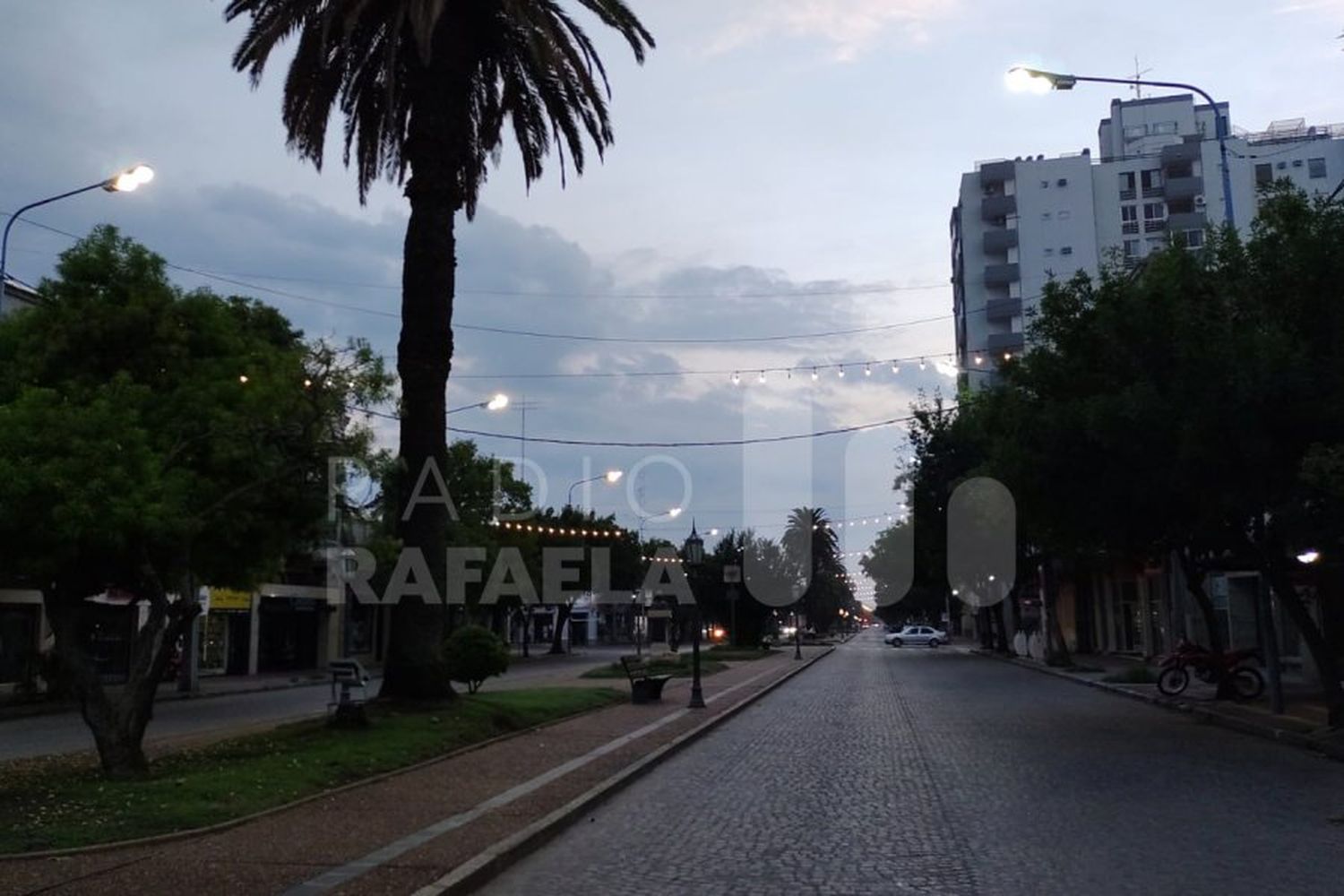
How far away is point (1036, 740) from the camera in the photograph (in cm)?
1783

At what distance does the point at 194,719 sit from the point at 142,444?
15153 mm

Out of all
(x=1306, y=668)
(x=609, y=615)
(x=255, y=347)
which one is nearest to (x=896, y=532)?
(x=1306, y=668)

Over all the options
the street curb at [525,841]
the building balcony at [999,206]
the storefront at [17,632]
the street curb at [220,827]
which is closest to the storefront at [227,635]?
the storefront at [17,632]

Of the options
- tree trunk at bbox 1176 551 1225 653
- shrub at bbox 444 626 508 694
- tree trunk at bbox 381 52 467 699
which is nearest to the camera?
tree trunk at bbox 381 52 467 699

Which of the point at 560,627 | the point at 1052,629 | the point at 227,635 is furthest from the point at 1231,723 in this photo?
the point at 560,627

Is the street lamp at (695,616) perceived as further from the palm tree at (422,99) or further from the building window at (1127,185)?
the building window at (1127,185)

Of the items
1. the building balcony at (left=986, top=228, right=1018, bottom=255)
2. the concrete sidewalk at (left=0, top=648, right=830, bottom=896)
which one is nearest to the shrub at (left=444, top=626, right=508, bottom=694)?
the concrete sidewalk at (left=0, top=648, right=830, bottom=896)

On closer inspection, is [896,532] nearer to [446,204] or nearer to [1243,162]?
[1243,162]

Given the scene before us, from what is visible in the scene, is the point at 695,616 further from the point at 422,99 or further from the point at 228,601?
the point at 228,601

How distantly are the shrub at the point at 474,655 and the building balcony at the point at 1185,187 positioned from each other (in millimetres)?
70798

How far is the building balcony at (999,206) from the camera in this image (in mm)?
85375

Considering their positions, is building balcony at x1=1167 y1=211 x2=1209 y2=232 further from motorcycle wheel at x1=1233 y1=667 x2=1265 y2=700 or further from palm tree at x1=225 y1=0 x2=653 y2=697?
palm tree at x1=225 y1=0 x2=653 y2=697

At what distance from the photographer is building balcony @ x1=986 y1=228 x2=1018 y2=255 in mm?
85125

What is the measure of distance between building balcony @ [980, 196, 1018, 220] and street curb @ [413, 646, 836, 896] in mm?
75548
